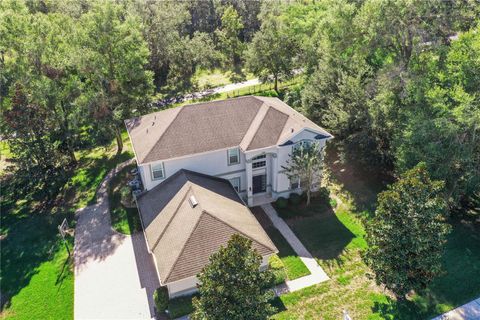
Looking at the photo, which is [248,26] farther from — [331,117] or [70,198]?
[70,198]

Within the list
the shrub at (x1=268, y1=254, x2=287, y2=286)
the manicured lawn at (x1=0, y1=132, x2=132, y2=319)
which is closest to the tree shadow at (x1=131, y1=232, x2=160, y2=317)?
the manicured lawn at (x1=0, y1=132, x2=132, y2=319)

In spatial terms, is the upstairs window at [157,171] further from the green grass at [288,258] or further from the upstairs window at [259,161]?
the green grass at [288,258]

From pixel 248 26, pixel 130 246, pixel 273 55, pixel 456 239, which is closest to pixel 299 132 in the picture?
pixel 456 239

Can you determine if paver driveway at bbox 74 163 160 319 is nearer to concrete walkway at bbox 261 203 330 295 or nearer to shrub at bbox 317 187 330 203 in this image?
concrete walkway at bbox 261 203 330 295

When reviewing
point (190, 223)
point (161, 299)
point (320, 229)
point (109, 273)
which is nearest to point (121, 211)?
point (109, 273)

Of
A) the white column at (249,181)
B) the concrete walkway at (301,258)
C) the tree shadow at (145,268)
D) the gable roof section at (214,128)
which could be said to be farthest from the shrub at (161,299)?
the white column at (249,181)

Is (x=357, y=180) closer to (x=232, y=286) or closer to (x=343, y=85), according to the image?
(x=343, y=85)
